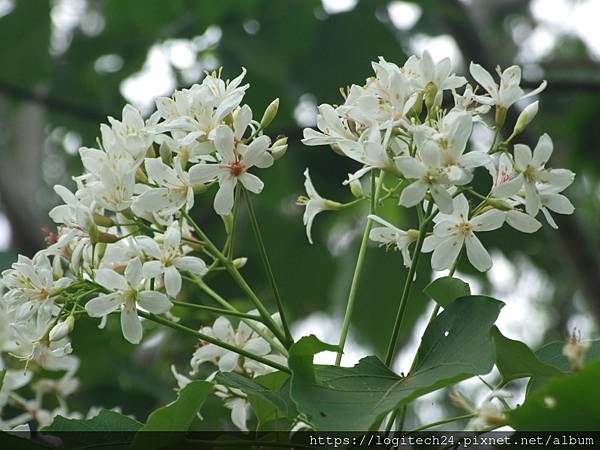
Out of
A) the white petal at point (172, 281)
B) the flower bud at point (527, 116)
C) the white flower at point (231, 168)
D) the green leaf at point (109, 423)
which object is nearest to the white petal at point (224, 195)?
the white flower at point (231, 168)

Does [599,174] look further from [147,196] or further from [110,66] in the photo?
[147,196]

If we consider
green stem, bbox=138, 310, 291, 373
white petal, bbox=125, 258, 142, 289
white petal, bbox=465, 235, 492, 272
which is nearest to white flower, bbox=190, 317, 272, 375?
green stem, bbox=138, 310, 291, 373

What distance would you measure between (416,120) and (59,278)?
0.57 meters

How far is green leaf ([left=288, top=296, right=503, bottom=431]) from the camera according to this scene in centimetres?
102

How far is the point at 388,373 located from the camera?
1.13 m

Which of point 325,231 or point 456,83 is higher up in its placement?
point 325,231

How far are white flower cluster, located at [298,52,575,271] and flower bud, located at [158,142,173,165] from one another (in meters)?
0.20

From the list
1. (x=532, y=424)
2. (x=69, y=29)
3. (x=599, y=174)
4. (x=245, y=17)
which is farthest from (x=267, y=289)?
(x=532, y=424)

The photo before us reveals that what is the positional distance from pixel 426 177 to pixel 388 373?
249 mm

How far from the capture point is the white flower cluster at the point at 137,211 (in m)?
1.22

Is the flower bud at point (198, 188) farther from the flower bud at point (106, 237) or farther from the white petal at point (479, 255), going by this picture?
the white petal at point (479, 255)

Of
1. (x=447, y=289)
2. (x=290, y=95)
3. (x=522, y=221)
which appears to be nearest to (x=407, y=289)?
(x=447, y=289)

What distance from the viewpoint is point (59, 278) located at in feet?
4.42

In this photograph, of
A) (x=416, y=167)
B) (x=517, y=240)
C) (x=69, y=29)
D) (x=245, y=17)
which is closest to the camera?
(x=416, y=167)
